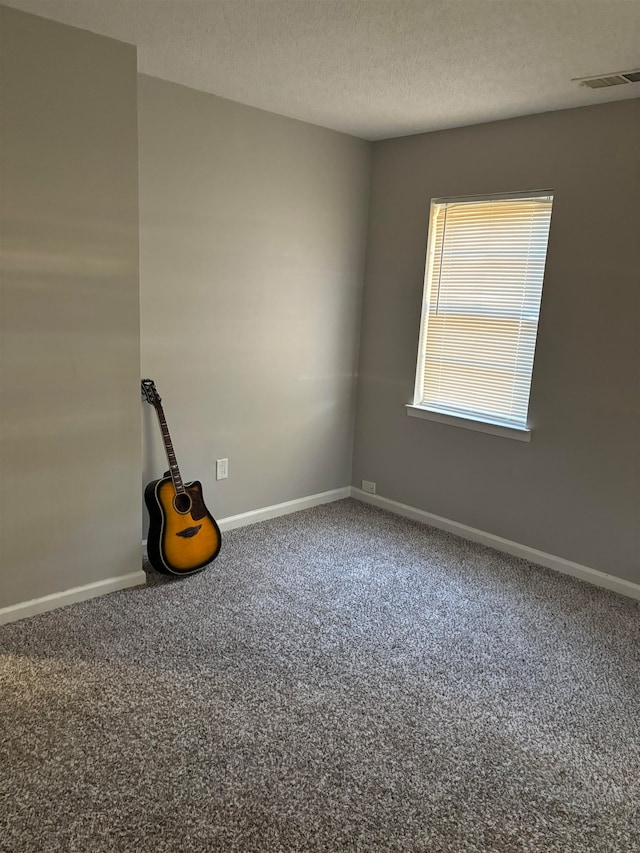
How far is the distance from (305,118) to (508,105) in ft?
3.48

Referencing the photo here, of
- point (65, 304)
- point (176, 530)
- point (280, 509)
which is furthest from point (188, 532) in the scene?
point (65, 304)

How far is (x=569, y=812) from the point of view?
176 centimetres

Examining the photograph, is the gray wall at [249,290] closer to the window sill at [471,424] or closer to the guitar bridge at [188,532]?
the guitar bridge at [188,532]

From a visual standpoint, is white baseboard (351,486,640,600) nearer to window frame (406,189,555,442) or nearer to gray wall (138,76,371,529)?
gray wall (138,76,371,529)

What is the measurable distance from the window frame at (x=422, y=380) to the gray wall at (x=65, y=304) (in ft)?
5.71

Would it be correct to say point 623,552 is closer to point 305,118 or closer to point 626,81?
point 626,81

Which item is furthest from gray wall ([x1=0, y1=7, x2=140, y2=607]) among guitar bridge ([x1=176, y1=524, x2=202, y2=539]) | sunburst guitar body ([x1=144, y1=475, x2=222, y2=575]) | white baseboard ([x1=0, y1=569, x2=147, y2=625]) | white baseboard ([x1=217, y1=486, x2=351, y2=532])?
white baseboard ([x1=217, y1=486, x2=351, y2=532])

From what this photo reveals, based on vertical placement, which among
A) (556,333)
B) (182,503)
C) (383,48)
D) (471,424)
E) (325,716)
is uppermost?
(383,48)

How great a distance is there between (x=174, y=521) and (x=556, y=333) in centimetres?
208

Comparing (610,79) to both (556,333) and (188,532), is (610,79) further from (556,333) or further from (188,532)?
(188,532)

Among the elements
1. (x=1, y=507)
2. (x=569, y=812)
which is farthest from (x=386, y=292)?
(x=569, y=812)

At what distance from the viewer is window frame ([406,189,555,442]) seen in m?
3.27

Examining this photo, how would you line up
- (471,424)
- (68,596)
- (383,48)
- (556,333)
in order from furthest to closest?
(471,424) < (556,333) < (68,596) < (383,48)

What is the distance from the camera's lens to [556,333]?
10.3ft
